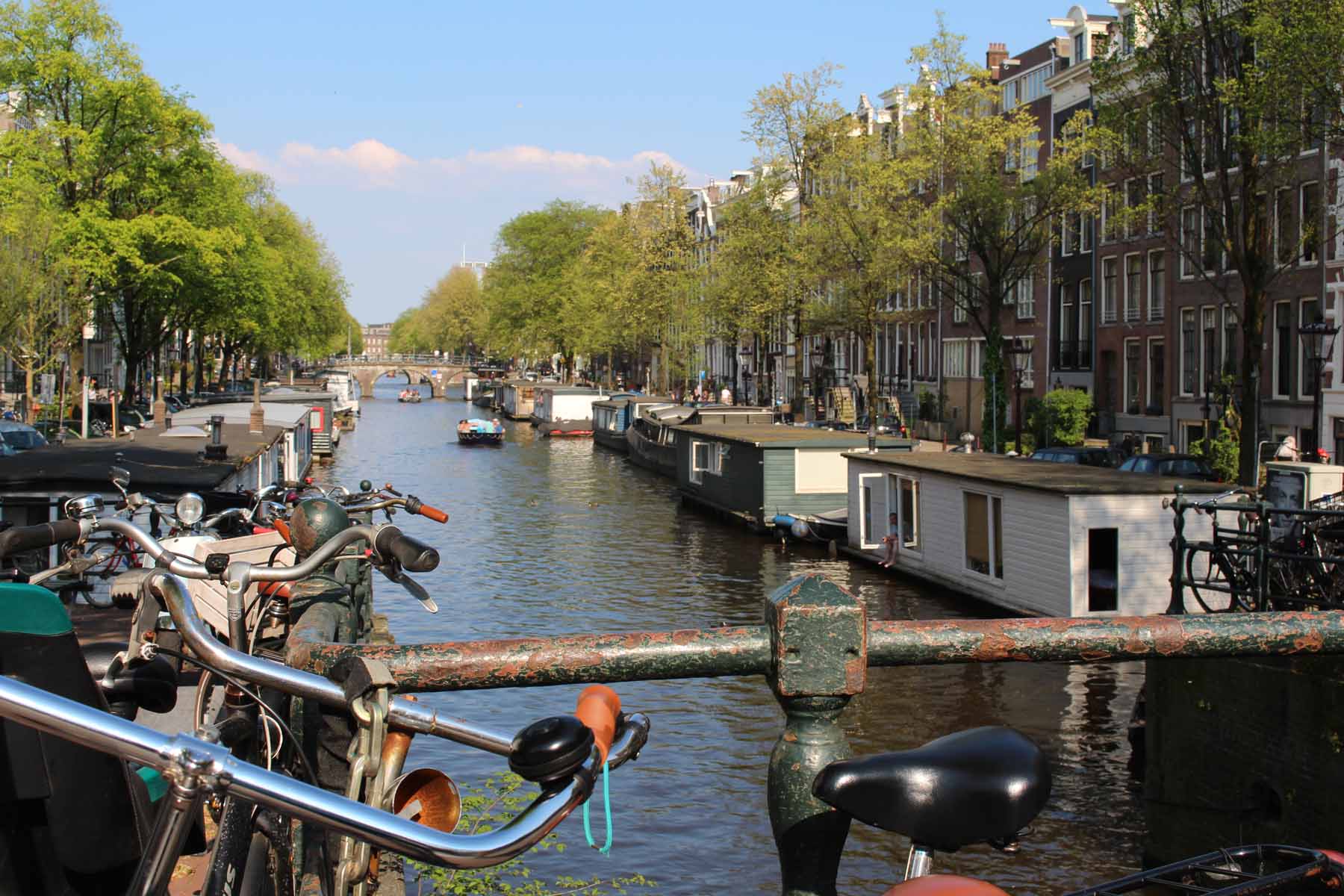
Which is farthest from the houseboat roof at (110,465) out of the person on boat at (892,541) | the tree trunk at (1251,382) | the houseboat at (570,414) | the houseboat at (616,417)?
the houseboat at (570,414)

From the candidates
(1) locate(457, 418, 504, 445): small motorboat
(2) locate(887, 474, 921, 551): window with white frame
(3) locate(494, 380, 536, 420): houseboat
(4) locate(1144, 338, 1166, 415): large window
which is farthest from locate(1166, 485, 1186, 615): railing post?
(3) locate(494, 380, 536, 420): houseboat

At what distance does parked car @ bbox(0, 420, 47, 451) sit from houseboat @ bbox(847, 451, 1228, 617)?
2270 centimetres

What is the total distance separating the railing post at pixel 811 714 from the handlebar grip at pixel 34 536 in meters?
2.62

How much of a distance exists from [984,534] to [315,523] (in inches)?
879

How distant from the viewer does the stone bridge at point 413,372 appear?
15800 cm

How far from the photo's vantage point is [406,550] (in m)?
4.11

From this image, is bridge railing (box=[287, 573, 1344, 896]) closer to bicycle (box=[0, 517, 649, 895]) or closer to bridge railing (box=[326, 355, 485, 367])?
bicycle (box=[0, 517, 649, 895])

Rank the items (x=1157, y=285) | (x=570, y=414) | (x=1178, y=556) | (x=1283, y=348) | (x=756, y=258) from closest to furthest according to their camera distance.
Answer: (x=1178, y=556)
(x=1283, y=348)
(x=1157, y=285)
(x=756, y=258)
(x=570, y=414)

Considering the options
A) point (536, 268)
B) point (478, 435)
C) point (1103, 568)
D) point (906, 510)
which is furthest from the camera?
point (536, 268)

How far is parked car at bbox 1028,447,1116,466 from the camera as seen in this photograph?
36.2 metres

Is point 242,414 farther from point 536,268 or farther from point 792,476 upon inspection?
point 536,268

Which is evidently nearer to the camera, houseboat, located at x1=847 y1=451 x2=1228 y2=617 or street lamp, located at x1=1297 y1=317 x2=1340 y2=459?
houseboat, located at x1=847 y1=451 x2=1228 y2=617

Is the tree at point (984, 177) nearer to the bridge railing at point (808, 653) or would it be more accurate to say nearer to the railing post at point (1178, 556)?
the railing post at point (1178, 556)

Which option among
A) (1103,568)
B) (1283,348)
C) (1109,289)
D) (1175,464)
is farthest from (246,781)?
(1109,289)
